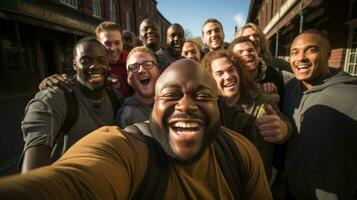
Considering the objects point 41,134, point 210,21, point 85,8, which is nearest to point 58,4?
point 85,8

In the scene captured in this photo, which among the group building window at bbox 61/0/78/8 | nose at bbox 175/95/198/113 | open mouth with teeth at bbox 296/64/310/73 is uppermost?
building window at bbox 61/0/78/8

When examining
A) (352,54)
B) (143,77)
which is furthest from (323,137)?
(352,54)

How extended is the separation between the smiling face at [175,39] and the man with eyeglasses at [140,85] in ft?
5.24

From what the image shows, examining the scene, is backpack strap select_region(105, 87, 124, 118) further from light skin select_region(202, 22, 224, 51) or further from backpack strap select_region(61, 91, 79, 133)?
light skin select_region(202, 22, 224, 51)

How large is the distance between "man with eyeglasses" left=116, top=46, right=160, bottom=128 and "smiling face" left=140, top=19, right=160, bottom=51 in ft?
5.84

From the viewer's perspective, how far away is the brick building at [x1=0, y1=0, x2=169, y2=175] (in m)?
7.66

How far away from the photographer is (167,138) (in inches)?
49.6

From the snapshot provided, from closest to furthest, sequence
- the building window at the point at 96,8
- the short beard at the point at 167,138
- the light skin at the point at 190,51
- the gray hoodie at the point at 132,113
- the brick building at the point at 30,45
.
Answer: the short beard at the point at 167,138 → the gray hoodie at the point at 132,113 → the light skin at the point at 190,51 → the brick building at the point at 30,45 → the building window at the point at 96,8

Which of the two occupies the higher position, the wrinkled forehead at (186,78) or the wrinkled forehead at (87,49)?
the wrinkled forehead at (87,49)

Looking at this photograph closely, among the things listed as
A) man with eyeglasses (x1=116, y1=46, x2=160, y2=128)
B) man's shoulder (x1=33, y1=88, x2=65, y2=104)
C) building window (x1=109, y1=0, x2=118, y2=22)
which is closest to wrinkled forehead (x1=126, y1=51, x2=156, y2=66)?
man with eyeglasses (x1=116, y1=46, x2=160, y2=128)

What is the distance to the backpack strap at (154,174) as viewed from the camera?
1068 mm

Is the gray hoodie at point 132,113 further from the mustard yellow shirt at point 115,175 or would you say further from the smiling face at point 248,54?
the smiling face at point 248,54

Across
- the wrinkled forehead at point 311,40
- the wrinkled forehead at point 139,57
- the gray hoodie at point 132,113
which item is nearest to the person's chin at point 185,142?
the gray hoodie at point 132,113

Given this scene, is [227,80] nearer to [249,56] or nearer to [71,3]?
[249,56]
